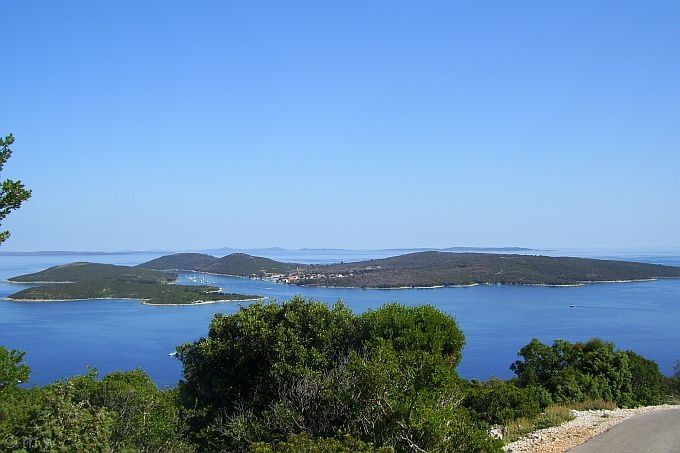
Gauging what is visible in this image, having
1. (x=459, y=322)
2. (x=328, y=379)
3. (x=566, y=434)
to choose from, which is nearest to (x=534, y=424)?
(x=566, y=434)

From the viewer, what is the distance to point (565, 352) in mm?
25391

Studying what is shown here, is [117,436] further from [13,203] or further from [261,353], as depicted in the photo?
[261,353]

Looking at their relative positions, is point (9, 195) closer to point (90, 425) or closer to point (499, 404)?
point (90, 425)

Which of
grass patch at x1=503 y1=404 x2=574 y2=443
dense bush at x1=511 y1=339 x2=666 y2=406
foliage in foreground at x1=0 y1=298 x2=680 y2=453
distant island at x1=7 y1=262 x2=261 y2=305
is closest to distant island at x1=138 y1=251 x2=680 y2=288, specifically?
distant island at x1=7 y1=262 x2=261 y2=305

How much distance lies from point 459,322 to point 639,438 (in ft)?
206

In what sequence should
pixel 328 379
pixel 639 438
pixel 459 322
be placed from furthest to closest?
pixel 459 322
pixel 639 438
pixel 328 379

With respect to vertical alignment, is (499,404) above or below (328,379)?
below

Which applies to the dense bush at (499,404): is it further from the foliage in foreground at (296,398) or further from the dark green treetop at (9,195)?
the dark green treetop at (9,195)

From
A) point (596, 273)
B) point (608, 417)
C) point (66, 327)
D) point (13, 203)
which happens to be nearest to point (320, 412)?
point (13, 203)

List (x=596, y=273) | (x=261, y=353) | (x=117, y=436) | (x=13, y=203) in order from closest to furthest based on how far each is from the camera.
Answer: (x=117, y=436) → (x=13, y=203) → (x=261, y=353) → (x=596, y=273)

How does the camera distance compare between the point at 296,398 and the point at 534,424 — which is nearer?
the point at 296,398

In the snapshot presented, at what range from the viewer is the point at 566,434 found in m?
12.3

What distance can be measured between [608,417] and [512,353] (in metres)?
43.9

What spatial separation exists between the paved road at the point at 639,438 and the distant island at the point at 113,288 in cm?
9153
